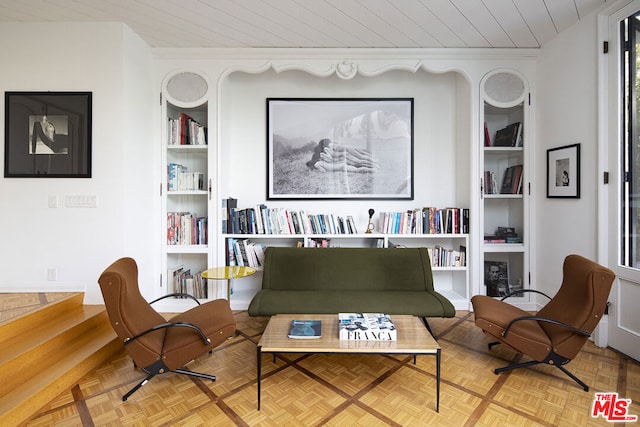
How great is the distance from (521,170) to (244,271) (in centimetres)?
331

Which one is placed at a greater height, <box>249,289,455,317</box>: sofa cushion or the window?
the window

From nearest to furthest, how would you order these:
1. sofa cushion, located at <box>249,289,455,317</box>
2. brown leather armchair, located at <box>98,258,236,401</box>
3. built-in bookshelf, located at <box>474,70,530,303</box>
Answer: brown leather armchair, located at <box>98,258,236,401</box> < sofa cushion, located at <box>249,289,455,317</box> < built-in bookshelf, located at <box>474,70,530,303</box>

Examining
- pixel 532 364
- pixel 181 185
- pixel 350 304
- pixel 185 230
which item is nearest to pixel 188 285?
pixel 185 230

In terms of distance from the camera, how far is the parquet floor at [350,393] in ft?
6.11

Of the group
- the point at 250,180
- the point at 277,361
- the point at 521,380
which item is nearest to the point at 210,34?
the point at 250,180

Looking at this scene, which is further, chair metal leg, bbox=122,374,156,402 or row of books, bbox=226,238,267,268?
row of books, bbox=226,238,267,268

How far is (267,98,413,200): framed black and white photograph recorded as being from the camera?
3.90 m

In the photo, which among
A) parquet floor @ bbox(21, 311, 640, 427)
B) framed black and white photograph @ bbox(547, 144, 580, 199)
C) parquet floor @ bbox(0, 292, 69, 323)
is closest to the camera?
parquet floor @ bbox(21, 311, 640, 427)

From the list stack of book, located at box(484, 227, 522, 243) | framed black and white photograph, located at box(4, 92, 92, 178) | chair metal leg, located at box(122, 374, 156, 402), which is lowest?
chair metal leg, located at box(122, 374, 156, 402)

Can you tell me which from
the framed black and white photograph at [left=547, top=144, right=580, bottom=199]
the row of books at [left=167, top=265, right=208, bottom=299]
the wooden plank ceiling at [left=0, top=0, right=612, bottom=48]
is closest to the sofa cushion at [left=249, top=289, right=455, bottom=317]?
the row of books at [left=167, top=265, right=208, bottom=299]

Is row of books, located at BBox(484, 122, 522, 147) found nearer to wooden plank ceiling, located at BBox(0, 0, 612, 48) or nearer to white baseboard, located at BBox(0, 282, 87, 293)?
wooden plank ceiling, located at BBox(0, 0, 612, 48)

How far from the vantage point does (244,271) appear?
3152mm

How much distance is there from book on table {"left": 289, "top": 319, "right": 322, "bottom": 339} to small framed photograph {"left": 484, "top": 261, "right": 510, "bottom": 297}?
2407 mm

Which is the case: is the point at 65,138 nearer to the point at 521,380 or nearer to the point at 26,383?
the point at 26,383
